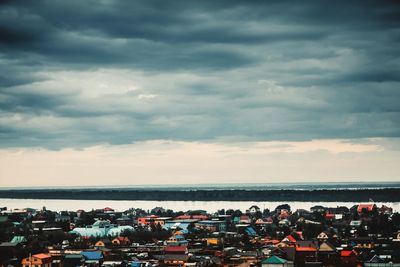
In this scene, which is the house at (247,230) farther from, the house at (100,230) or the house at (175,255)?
the house at (175,255)

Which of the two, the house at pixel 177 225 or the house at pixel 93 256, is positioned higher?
the house at pixel 177 225

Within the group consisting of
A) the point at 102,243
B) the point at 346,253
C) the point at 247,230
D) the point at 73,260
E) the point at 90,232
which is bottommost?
the point at 73,260

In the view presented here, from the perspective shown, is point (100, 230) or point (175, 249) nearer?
point (175, 249)

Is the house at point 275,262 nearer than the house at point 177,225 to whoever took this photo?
Yes

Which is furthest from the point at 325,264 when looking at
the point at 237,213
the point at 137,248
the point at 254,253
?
the point at 237,213

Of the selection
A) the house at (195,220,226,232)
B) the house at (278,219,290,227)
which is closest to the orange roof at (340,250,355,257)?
the house at (195,220,226,232)

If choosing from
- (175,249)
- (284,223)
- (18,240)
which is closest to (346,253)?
(175,249)

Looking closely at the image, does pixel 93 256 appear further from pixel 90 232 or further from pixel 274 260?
pixel 90 232

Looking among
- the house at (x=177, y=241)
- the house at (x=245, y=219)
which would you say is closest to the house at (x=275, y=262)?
the house at (x=177, y=241)

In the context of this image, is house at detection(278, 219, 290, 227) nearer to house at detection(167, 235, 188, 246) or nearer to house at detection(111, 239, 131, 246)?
house at detection(167, 235, 188, 246)
